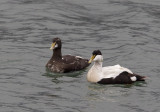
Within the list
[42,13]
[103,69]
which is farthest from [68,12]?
[103,69]

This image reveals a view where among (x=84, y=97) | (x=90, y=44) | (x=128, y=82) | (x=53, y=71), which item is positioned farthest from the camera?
(x=90, y=44)

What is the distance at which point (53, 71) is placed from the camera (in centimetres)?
2358

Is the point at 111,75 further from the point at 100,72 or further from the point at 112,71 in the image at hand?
the point at 100,72

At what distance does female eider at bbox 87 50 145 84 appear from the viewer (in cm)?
2183

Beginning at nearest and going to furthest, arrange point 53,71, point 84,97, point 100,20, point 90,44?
1. point 84,97
2. point 53,71
3. point 90,44
4. point 100,20

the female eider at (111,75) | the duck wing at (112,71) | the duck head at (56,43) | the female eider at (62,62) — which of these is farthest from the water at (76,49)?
the duck head at (56,43)

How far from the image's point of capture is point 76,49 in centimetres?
2659

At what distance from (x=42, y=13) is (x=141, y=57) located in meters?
8.80

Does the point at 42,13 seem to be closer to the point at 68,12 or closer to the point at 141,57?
the point at 68,12

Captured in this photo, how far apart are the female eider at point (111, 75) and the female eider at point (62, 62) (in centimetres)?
176

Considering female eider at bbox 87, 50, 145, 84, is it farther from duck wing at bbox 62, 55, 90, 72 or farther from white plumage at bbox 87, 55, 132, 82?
duck wing at bbox 62, 55, 90, 72

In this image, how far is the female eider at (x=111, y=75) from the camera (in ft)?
71.6

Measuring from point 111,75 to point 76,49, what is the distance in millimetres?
4954

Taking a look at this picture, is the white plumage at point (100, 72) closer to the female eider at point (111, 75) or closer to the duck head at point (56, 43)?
the female eider at point (111, 75)
